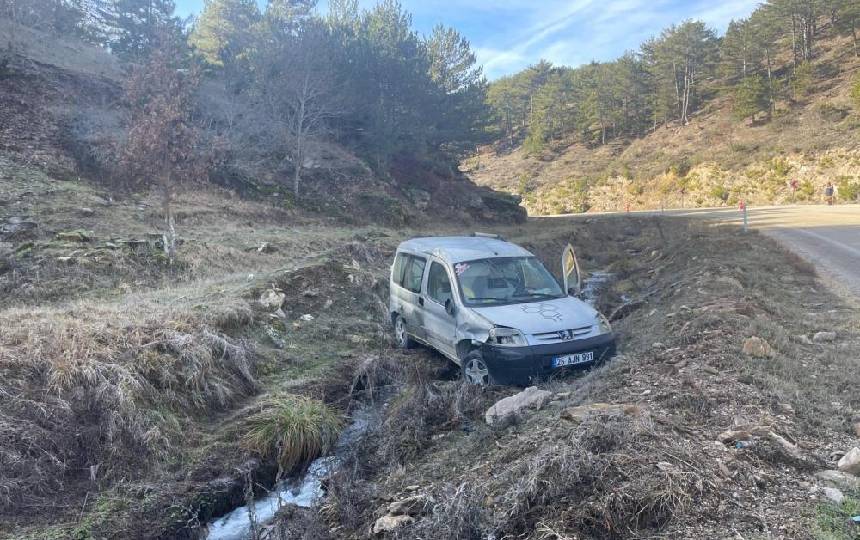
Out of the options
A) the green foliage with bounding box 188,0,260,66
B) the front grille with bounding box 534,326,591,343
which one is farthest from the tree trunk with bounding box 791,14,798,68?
the front grille with bounding box 534,326,591,343

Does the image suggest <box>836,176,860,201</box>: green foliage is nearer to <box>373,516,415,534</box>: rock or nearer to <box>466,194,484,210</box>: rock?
<box>466,194,484,210</box>: rock

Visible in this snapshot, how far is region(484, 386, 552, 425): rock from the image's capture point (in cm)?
558

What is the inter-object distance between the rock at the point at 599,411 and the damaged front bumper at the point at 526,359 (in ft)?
4.36

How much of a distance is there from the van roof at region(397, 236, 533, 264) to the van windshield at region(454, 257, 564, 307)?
0.10 meters

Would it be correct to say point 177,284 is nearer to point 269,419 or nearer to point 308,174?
point 269,419

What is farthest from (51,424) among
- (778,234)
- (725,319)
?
(778,234)

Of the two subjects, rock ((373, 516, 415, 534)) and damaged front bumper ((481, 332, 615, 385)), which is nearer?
rock ((373, 516, 415, 534))

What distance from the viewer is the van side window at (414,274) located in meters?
8.52

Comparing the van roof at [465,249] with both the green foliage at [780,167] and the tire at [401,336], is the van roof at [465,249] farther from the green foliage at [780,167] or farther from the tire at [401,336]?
the green foliage at [780,167]

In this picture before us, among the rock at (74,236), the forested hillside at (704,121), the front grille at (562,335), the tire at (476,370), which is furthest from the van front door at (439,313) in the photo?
the forested hillside at (704,121)

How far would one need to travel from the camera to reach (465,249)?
8117mm

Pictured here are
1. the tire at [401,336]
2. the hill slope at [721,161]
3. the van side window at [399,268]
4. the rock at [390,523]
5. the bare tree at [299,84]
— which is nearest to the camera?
the rock at [390,523]

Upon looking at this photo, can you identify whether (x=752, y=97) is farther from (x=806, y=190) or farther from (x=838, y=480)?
(x=838, y=480)

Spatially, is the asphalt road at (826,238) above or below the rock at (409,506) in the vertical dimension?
below
